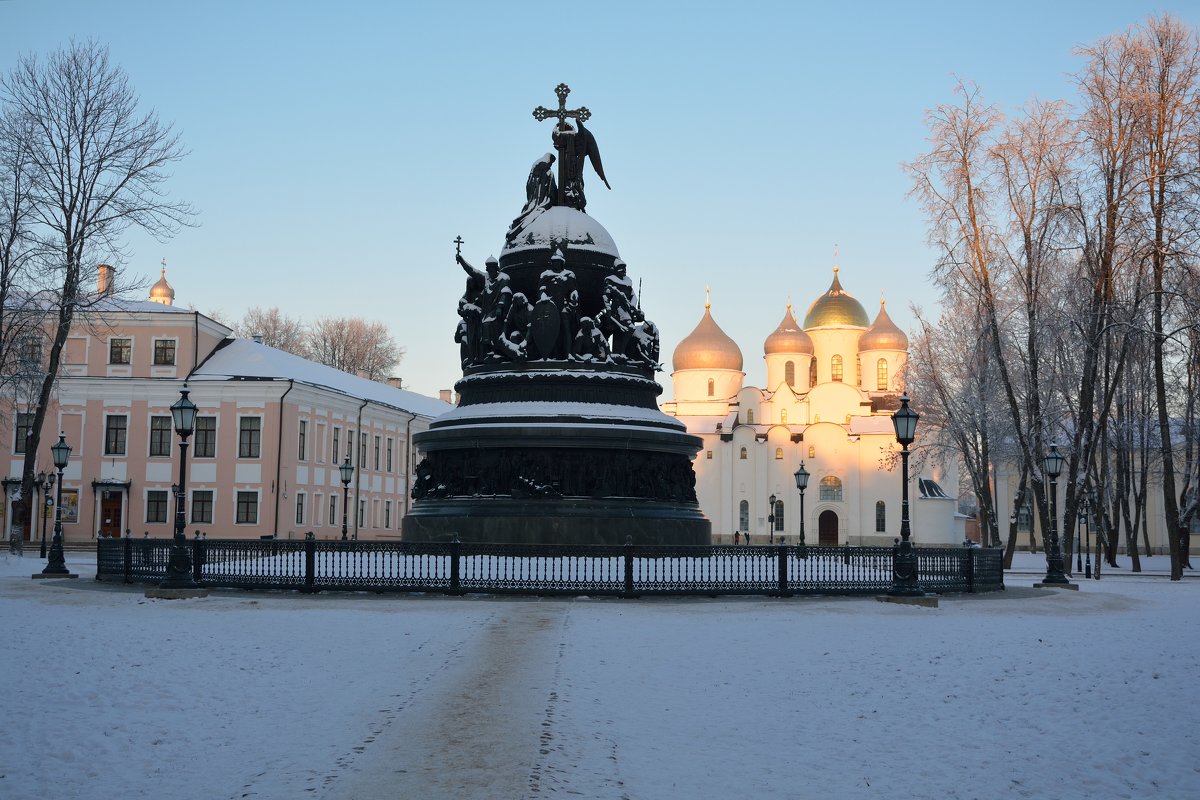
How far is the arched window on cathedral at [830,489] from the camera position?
3241 inches

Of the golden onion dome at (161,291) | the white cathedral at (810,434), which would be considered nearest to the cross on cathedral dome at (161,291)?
the golden onion dome at (161,291)

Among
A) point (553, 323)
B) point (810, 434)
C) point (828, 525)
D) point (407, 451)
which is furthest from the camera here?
point (810, 434)

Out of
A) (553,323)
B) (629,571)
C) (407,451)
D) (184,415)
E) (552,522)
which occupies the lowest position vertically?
(629,571)

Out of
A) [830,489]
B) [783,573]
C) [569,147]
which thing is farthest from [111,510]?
[830,489]

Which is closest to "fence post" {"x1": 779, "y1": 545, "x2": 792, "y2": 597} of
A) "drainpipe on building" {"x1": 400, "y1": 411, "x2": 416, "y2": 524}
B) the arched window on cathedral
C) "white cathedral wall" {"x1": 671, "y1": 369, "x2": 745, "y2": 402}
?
"drainpipe on building" {"x1": 400, "y1": 411, "x2": 416, "y2": 524}

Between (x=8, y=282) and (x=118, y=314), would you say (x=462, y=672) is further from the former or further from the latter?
(x=118, y=314)

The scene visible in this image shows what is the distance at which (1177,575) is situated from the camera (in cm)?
3231

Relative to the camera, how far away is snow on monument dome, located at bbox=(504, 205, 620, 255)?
2858 centimetres

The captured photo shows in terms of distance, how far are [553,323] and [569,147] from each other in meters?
5.87

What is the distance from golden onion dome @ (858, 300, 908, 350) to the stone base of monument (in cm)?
6637

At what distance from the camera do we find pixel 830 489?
8244 cm

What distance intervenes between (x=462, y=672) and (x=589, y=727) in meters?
2.77

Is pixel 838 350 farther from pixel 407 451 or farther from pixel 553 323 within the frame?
pixel 553 323

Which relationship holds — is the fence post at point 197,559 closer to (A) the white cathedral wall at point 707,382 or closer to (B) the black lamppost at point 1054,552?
(B) the black lamppost at point 1054,552
